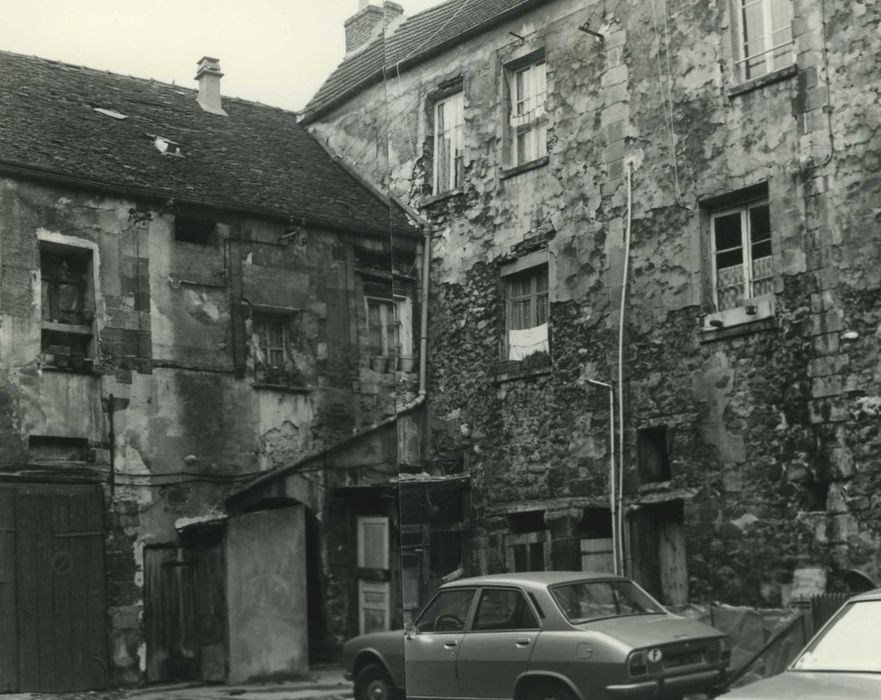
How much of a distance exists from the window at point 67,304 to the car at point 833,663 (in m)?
0.88

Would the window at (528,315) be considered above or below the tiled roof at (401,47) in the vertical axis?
below

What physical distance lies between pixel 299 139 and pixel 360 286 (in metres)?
0.29

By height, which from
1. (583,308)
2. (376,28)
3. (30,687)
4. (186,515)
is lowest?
(30,687)

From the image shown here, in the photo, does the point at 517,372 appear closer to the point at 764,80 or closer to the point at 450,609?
the point at 450,609

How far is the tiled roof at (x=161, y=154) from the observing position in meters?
1.39

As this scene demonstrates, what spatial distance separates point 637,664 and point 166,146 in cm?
93

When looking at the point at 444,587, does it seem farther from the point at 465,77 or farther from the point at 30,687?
the point at 465,77

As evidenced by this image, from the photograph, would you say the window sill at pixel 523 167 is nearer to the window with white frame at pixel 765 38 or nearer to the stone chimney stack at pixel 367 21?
the window with white frame at pixel 765 38

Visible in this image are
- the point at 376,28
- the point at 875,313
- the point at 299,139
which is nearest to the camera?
the point at 875,313

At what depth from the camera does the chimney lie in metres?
1.55

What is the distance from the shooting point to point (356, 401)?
1.54 metres

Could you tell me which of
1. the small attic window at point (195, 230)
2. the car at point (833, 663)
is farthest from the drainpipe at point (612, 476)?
the small attic window at point (195, 230)

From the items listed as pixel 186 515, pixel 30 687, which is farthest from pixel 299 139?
pixel 30 687

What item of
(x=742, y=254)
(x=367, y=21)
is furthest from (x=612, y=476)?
(x=367, y=21)
